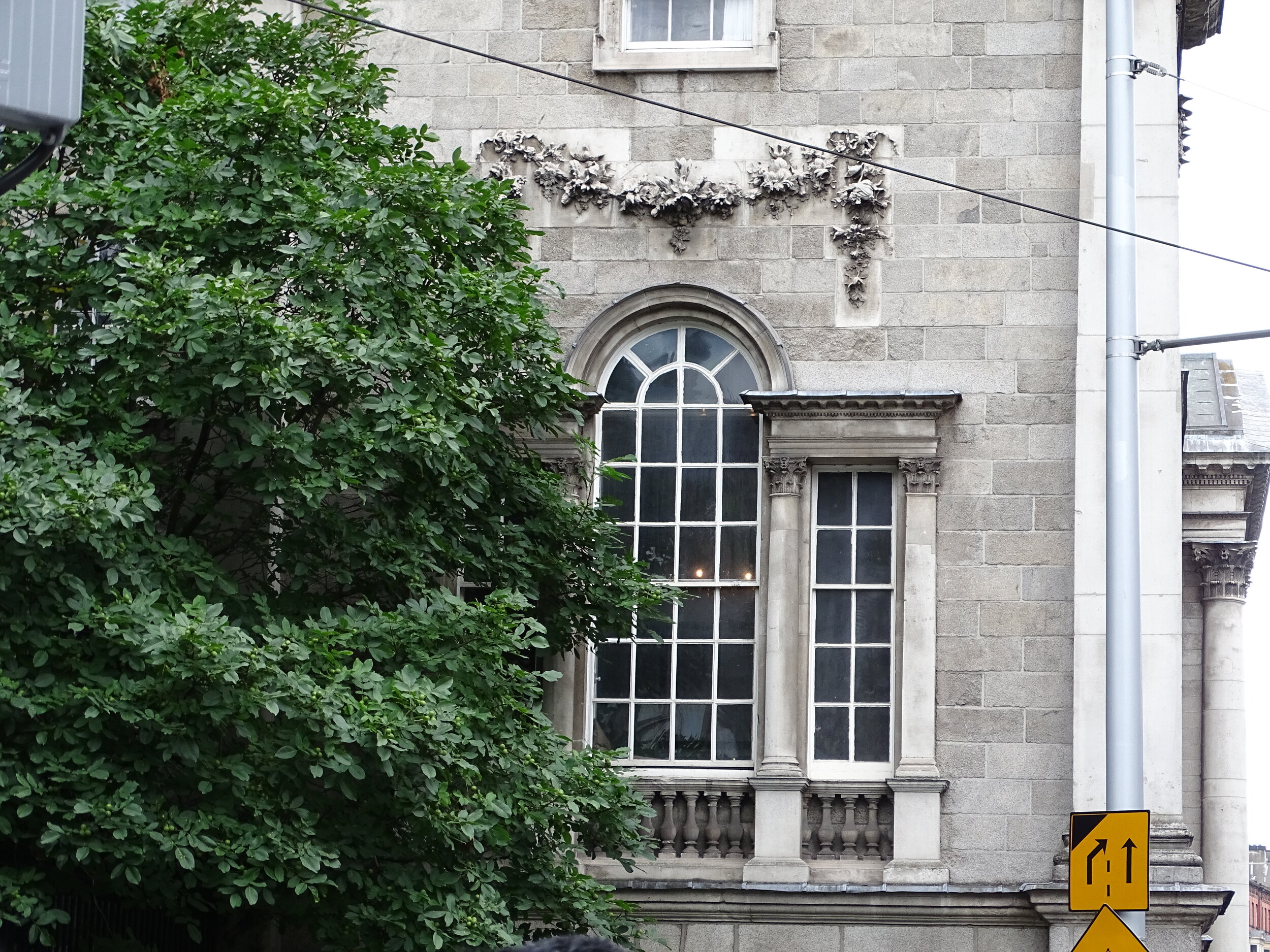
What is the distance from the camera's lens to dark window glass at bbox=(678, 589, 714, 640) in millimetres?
18750

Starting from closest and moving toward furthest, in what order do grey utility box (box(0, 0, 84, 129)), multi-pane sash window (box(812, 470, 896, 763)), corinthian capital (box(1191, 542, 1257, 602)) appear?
1. grey utility box (box(0, 0, 84, 129))
2. multi-pane sash window (box(812, 470, 896, 763))
3. corinthian capital (box(1191, 542, 1257, 602))

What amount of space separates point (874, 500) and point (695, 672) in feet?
7.34

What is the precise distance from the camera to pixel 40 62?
668 centimetres

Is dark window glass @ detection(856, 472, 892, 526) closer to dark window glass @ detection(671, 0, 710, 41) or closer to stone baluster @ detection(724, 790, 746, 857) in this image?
stone baluster @ detection(724, 790, 746, 857)

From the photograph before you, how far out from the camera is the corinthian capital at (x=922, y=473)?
1839cm

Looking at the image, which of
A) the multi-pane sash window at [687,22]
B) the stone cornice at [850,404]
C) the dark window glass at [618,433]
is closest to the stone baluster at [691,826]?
the dark window glass at [618,433]

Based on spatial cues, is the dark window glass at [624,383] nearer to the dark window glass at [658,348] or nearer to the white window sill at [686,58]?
the dark window glass at [658,348]

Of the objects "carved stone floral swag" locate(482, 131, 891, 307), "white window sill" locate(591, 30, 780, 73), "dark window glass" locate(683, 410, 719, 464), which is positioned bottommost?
"dark window glass" locate(683, 410, 719, 464)

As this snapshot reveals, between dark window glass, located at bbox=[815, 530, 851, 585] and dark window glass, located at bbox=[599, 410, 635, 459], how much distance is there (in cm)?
194

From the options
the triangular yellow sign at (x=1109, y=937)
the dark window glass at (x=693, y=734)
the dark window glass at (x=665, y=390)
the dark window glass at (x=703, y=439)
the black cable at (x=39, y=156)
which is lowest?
the triangular yellow sign at (x=1109, y=937)

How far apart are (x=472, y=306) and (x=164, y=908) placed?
16.4ft

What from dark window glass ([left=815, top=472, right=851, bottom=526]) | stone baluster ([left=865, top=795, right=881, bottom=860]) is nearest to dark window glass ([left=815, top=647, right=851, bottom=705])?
stone baluster ([left=865, top=795, right=881, bottom=860])

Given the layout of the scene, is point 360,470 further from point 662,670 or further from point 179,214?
point 662,670

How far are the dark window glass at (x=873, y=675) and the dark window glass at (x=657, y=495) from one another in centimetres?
213
